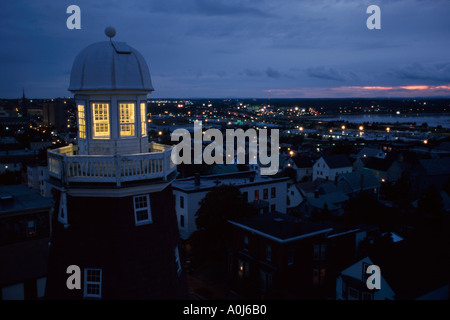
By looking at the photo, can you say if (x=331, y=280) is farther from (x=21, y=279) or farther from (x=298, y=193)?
(x=298, y=193)

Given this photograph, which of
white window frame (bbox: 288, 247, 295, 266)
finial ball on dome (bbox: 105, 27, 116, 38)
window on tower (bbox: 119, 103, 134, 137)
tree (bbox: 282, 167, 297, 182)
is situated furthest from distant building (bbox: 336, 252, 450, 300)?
tree (bbox: 282, 167, 297, 182)

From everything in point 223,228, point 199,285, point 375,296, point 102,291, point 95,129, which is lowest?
point 199,285

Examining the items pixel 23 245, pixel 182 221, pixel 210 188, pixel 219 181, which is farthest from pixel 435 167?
pixel 23 245

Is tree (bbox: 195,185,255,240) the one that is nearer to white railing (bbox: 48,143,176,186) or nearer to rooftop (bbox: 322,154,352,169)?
white railing (bbox: 48,143,176,186)

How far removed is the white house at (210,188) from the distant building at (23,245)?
Result: 1437 centimetres

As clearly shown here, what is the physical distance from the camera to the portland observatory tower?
25.9 ft

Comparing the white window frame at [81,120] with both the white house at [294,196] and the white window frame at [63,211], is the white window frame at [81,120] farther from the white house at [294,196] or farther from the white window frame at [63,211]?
the white house at [294,196]

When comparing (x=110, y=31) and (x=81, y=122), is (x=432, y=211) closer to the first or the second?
(x=110, y=31)

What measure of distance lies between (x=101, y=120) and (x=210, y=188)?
102 ft

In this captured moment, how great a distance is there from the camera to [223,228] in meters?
31.2

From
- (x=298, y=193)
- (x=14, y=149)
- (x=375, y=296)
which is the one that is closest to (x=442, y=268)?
(x=375, y=296)

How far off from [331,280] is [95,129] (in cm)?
2512

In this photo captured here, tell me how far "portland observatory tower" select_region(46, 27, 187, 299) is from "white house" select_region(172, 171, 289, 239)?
90.9 ft

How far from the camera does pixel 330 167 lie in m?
67.8
